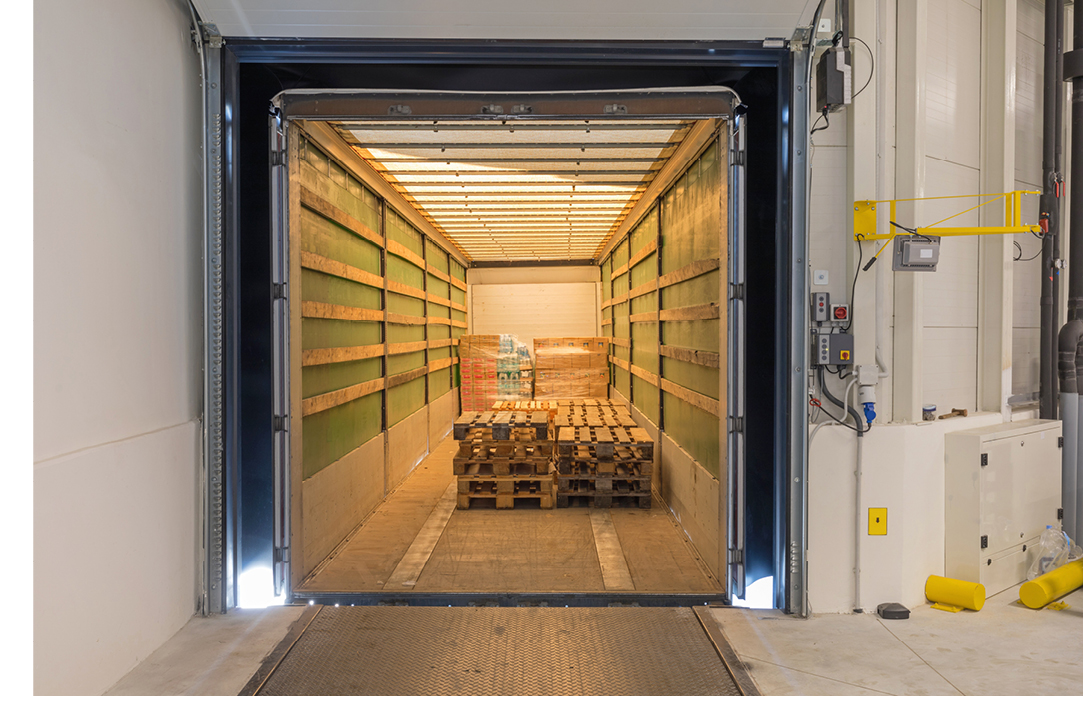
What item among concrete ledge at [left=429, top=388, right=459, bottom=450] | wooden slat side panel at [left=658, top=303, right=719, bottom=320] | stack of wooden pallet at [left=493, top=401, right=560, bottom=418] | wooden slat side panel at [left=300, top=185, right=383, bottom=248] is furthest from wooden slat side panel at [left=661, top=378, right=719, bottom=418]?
concrete ledge at [left=429, top=388, right=459, bottom=450]

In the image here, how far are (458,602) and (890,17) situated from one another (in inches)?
212

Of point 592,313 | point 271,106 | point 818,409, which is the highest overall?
point 271,106

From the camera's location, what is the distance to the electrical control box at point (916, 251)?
4613 mm

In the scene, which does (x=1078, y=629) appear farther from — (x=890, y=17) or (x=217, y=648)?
(x=217, y=648)

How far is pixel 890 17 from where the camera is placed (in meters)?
4.97

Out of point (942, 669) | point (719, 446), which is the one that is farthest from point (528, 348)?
point (942, 669)

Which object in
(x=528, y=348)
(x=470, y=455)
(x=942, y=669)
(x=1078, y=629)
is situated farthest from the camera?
(x=528, y=348)

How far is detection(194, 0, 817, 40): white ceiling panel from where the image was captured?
4125 millimetres

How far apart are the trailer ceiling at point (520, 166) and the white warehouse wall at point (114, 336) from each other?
1890 mm

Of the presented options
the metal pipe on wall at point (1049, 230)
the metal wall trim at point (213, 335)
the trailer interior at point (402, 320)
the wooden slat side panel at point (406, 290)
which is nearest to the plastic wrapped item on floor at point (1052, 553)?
the metal pipe on wall at point (1049, 230)

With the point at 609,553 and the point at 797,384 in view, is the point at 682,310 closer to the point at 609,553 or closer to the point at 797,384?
the point at 797,384

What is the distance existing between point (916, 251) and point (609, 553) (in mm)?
3505

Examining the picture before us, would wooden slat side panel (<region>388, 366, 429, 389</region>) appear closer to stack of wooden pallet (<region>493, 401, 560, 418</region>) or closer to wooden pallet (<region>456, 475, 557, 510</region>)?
stack of wooden pallet (<region>493, 401, 560, 418</region>)

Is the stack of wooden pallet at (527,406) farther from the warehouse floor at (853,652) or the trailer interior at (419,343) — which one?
the warehouse floor at (853,652)
